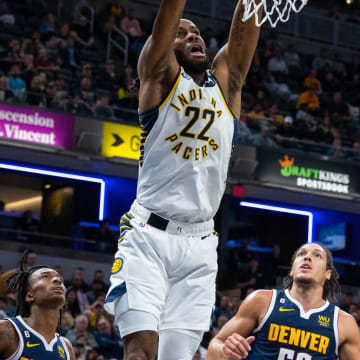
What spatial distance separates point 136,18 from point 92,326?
11665 mm

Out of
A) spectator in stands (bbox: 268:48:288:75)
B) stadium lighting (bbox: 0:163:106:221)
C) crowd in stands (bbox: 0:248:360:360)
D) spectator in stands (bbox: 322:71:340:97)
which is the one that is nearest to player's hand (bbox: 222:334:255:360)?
crowd in stands (bbox: 0:248:360:360)

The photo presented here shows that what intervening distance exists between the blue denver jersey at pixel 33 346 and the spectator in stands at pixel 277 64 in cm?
1637

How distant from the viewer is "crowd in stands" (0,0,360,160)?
52.2 ft

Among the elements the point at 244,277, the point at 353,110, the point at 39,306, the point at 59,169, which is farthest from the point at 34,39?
the point at 39,306

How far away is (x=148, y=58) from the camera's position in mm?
4473

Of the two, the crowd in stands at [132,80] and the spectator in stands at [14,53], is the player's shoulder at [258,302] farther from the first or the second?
the spectator in stands at [14,53]

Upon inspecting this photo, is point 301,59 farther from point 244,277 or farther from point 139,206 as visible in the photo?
point 139,206

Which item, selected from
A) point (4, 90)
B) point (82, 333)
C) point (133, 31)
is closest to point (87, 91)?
point (4, 90)

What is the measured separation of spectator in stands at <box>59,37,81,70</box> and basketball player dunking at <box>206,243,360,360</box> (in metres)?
11.8

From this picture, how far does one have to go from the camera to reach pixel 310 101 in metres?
20.3

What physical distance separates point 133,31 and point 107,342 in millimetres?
10493

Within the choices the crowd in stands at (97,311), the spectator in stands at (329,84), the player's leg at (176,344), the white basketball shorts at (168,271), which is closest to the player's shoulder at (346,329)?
the white basketball shorts at (168,271)

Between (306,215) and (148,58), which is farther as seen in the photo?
(306,215)

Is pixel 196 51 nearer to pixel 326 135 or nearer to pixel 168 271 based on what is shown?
pixel 168 271
